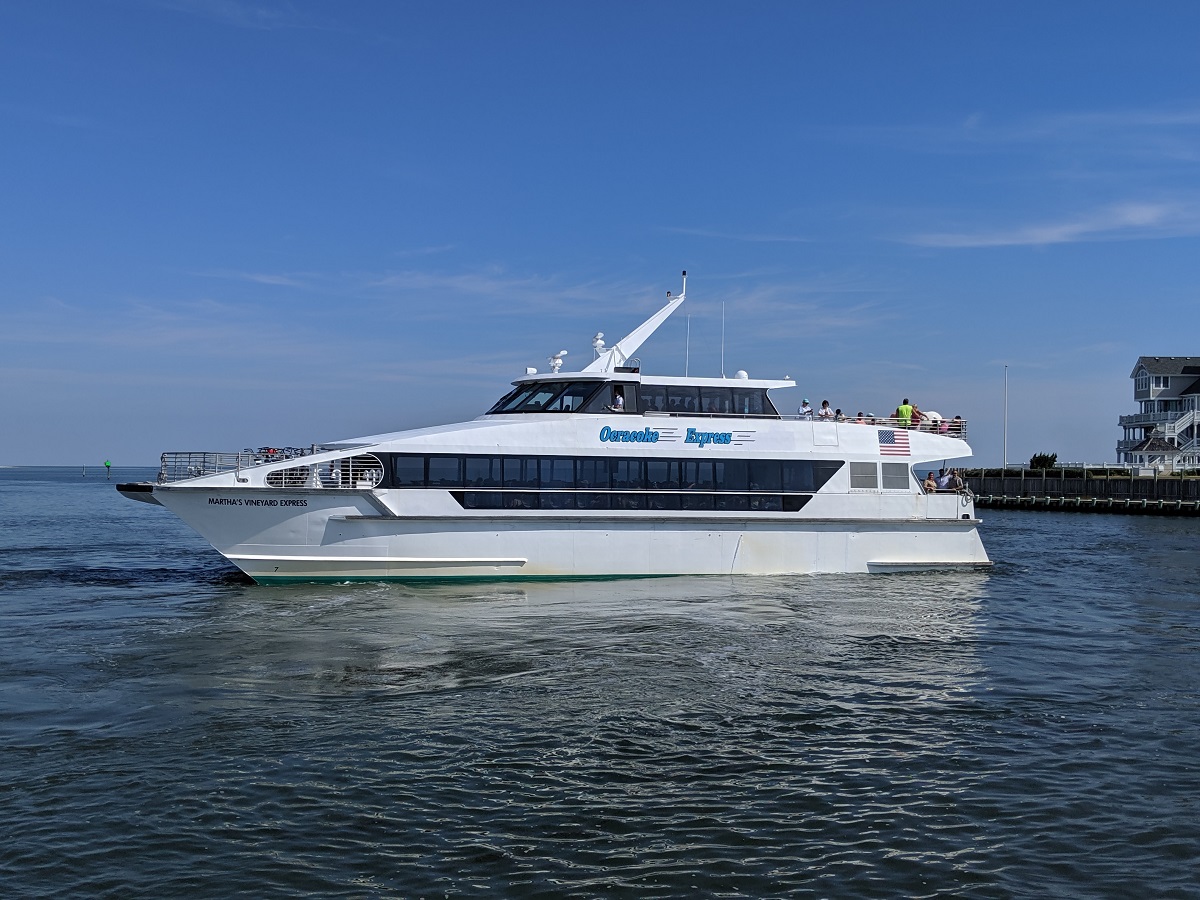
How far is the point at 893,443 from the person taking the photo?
77.5 ft

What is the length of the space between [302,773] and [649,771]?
332 cm

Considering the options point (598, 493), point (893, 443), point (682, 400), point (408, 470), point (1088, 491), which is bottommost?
point (1088, 491)

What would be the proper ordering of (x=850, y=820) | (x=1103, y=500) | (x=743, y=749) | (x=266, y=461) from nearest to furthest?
(x=850, y=820) < (x=743, y=749) < (x=266, y=461) < (x=1103, y=500)

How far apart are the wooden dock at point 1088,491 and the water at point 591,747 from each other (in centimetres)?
4144

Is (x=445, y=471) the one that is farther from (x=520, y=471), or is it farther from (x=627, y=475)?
(x=627, y=475)

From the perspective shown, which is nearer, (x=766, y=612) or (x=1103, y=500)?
(x=766, y=612)

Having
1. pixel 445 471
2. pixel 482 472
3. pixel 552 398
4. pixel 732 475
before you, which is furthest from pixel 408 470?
pixel 732 475

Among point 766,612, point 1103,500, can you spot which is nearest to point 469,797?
point 766,612

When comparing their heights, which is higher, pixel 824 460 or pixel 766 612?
pixel 824 460

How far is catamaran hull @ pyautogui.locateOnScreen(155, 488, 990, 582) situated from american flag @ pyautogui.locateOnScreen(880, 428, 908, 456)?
5.35 ft

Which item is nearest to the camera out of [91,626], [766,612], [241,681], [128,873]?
[128,873]

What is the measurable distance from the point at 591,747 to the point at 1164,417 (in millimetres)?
75810

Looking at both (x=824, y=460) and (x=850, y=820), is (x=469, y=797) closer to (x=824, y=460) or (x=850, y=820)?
(x=850, y=820)

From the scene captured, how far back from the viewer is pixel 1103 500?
190ft
